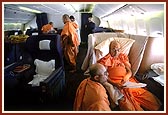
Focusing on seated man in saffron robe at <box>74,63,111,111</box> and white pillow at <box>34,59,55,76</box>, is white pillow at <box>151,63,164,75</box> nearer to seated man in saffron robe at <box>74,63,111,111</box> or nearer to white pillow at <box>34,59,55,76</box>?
seated man in saffron robe at <box>74,63,111,111</box>

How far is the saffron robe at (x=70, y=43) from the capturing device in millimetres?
2599

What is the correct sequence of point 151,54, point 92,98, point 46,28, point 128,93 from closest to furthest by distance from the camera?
point 92,98
point 128,93
point 151,54
point 46,28

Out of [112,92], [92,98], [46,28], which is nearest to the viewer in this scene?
[92,98]

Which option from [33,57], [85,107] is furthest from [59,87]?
[85,107]

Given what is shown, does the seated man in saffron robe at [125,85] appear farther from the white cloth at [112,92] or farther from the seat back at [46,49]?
the seat back at [46,49]

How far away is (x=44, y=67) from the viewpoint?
7.00ft

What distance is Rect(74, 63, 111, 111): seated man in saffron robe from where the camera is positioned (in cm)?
112

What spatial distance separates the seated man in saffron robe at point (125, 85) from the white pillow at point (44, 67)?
2.17ft

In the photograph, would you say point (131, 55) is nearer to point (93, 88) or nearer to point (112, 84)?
point (112, 84)

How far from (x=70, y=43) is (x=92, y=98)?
162 cm

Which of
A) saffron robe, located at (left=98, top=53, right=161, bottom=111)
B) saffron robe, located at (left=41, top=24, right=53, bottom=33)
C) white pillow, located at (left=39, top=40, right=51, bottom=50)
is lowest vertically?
saffron robe, located at (left=98, top=53, right=161, bottom=111)

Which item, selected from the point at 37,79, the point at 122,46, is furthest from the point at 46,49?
the point at 122,46

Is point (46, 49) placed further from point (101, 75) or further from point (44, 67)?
point (101, 75)

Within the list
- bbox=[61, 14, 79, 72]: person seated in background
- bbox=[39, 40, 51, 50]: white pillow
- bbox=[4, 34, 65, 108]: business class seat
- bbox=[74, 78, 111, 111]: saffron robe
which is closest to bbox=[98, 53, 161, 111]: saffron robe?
bbox=[74, 78, 111, 111]: saffron robe
